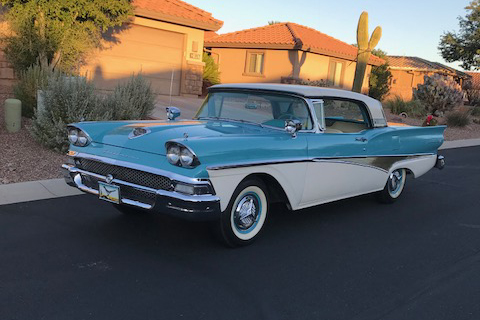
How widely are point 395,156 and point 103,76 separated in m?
11.2

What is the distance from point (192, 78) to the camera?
17266 mm

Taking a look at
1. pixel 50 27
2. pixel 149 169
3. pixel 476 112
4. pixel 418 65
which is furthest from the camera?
pixel 418 65

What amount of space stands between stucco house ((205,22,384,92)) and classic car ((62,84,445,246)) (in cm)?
1610

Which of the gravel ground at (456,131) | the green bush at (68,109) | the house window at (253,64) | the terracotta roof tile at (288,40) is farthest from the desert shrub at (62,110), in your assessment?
the house window at (253,64)

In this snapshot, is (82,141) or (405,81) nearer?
(82,141)

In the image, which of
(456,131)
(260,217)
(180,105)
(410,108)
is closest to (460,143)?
(456,131)

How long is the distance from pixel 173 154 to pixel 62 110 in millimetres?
5006

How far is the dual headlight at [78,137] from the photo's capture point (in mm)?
4586

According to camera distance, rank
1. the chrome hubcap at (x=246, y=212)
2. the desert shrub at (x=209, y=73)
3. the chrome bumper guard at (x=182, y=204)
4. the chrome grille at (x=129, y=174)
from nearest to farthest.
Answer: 1. the chrome bumper guard at (x=182, y=204)
2. the chrome grille at (x=129, y=174)
3. the chrome hubcap at (x=246, y=212)
4. the desert shrub at (x=209, y=73)

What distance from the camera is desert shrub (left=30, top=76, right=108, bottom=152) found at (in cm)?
785

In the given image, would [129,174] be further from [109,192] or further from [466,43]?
[466,43]

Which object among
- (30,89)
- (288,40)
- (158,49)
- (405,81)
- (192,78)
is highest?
(288,40)

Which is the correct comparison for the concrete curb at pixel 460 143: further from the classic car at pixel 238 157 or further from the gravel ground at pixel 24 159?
the gravel ground at pixel 24 159

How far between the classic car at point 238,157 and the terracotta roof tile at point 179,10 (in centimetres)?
1094
